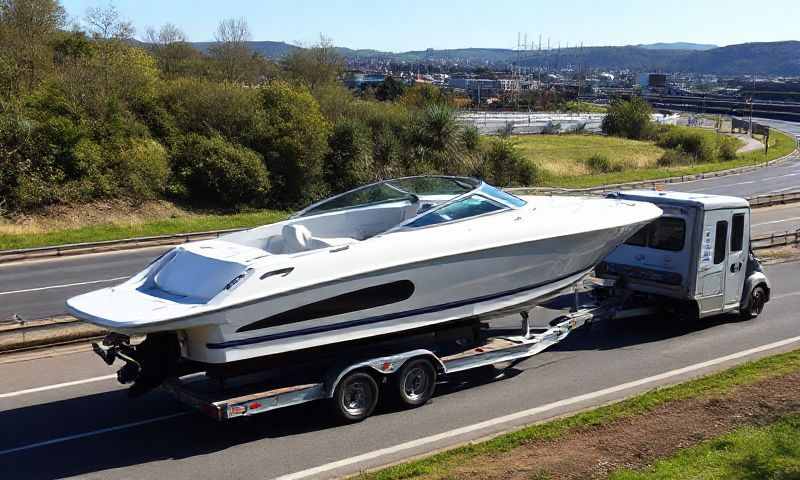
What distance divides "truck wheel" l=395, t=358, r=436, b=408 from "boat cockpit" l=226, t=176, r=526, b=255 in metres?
1.89

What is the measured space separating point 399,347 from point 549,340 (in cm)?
257

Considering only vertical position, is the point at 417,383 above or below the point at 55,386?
above

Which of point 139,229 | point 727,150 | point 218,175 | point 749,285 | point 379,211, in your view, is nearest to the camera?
point 379,211

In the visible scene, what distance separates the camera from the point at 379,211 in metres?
11.8

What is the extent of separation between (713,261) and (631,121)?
75.4 metres

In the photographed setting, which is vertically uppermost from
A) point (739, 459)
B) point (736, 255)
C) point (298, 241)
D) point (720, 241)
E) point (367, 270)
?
point (298, 241)

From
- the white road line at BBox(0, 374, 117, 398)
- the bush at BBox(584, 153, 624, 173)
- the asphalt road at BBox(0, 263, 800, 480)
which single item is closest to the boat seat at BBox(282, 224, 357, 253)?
the asphalt road at BBox(0, 263, 800, 480)

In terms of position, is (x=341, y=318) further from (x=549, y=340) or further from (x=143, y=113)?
(x=143, y=113)

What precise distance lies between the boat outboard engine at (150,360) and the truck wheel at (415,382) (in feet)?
8.82

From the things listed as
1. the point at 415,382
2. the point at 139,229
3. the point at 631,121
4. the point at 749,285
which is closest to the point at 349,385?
the point at 415,382

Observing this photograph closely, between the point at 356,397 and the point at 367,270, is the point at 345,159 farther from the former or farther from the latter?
the point at 356,397

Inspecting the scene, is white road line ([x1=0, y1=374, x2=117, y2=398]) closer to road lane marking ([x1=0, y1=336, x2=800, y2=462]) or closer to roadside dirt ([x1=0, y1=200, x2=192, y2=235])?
road lane marking ([x1=0, y1=336, x2=800, y2=462])

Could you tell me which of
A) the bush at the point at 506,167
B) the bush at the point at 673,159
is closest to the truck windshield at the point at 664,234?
the bush at the point at 506,167

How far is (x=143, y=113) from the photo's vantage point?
1468 inches
